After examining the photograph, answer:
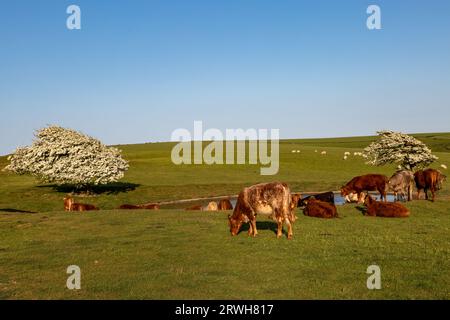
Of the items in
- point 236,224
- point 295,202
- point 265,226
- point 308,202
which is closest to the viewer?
point 236,224

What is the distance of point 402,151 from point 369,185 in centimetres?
1541

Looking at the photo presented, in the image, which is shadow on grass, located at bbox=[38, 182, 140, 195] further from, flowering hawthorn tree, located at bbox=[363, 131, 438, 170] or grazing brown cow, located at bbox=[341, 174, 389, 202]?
flowering hawthorn tree, located at bbox=[363, 131, 438, 170]

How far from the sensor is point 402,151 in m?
45.4

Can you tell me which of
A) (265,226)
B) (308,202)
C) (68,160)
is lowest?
(265,226)

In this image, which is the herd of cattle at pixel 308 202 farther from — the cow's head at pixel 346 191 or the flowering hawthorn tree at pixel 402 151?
the flowering hawthorn tree at pixel 402 151

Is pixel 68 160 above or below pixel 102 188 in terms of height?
above

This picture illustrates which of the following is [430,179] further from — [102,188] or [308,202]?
[102,188]

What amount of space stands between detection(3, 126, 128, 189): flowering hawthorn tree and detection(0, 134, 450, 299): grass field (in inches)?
757

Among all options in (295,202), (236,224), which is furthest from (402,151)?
(236,224)

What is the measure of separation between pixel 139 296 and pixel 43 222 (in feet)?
50.3

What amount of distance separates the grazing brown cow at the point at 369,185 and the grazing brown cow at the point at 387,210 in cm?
889

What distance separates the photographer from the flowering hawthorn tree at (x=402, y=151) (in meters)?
44.9
